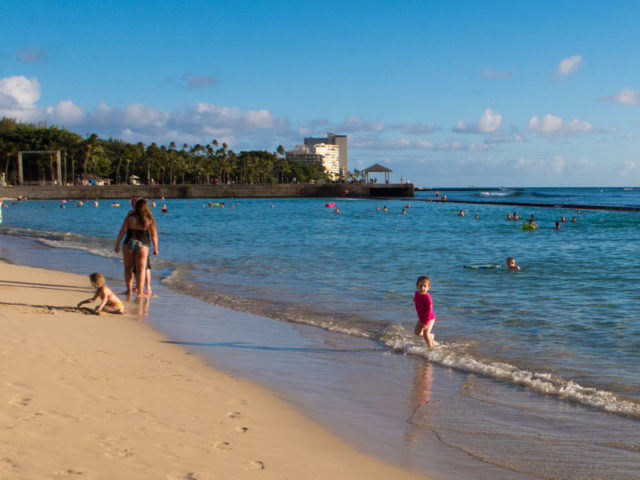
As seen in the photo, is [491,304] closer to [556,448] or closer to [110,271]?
[556,448]

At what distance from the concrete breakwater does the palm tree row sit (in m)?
13.1

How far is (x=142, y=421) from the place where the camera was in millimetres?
4520

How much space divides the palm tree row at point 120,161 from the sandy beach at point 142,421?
108 meters

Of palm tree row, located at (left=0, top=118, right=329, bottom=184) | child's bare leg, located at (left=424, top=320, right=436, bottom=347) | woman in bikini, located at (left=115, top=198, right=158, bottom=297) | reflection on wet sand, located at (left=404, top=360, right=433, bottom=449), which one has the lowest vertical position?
reflection on wet sand, located at (left=404, top=360, right=433, bottom=449)

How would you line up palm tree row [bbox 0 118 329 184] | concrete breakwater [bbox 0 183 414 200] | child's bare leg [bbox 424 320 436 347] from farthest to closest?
palm tree row [bbox 0 118 329 184], concrete breakwater [bbox 0 183 414 200], child's bare leg [bbox 424 320 436 347]

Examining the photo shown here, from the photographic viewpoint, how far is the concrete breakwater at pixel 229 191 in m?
95.2

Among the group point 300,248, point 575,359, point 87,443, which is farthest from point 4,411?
point 300,248

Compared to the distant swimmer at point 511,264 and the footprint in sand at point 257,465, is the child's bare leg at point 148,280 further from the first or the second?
the distant swimmer at point 511,264

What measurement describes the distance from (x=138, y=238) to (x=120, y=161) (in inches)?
4627

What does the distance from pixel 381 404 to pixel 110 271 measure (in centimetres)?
1112

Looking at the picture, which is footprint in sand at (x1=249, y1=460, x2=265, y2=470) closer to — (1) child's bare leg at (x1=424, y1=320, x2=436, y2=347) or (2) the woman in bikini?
(1) child's bare leg at (x1=424, y1=320, x2=436, y2=347)

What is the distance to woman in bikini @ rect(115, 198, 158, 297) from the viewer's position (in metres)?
9.99

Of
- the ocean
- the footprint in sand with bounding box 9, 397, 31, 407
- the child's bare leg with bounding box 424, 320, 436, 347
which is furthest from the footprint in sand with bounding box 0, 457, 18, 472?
the child's bare leg with bounding box 424, 320, 436, 347

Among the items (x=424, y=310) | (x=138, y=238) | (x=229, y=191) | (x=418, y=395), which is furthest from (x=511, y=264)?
(x=229, y=191)
